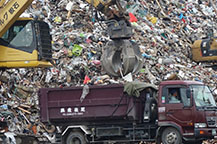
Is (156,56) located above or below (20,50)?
above

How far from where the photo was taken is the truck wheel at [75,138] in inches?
565

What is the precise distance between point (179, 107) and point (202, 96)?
73cm

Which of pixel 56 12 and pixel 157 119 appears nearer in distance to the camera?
pixel 157 119

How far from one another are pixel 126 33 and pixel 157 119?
8.01 ft

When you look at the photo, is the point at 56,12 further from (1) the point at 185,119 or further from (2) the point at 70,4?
(1) the point at 185,119

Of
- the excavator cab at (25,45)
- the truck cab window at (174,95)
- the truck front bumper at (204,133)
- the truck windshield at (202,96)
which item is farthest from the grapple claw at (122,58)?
the truck front bumper at (204,133)

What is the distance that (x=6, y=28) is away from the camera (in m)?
14.6

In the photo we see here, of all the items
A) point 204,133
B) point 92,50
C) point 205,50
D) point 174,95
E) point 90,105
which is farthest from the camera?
point 205,50

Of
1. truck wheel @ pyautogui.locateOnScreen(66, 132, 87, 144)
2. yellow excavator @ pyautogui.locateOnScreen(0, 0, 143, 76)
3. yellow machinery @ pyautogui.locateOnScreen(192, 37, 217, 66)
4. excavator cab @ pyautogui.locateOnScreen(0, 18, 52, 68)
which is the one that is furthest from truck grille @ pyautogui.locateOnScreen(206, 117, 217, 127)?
yellow machinery @ pyautogui.locateOnScreen(192, 37, 217, 66)

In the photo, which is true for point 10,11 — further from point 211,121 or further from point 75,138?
point 211,121

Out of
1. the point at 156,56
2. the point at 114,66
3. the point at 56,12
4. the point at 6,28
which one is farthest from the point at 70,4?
the point at 114,66

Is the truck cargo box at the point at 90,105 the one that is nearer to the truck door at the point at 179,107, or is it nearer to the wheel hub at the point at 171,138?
the truck door at the point at 179,107

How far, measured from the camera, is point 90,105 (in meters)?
14.0

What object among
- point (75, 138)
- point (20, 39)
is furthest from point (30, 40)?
point (75, 138)
